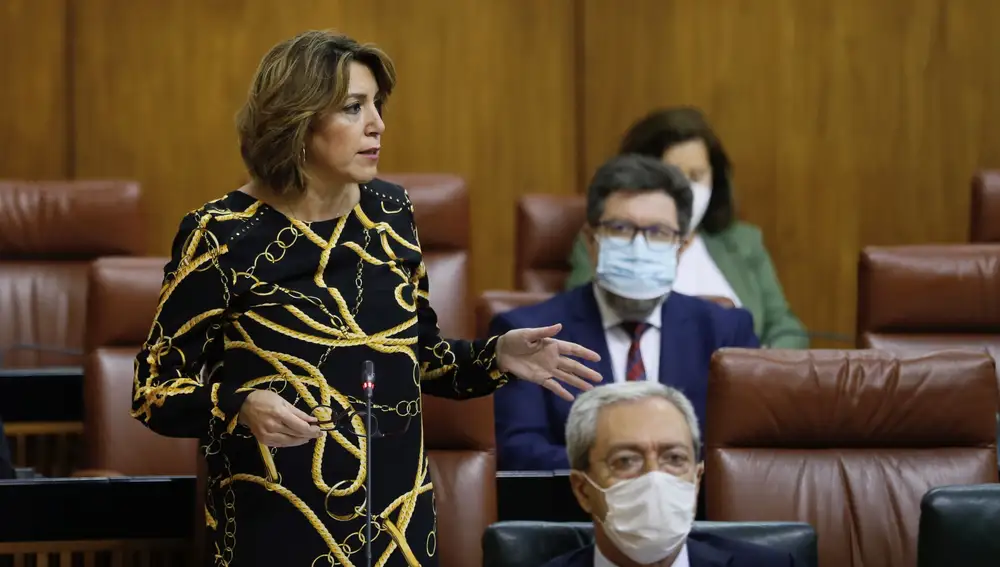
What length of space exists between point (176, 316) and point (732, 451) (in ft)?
2.31

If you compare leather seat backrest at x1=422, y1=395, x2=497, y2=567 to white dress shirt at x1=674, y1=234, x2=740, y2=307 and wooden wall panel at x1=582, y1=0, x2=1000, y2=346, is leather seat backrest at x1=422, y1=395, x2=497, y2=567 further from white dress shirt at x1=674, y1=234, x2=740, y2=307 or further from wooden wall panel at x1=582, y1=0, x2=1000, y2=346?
wooden wall panel at x1=582, y1=0, x2=1000, y2=346

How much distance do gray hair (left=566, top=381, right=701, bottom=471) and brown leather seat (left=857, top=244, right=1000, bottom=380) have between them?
37.4 inches

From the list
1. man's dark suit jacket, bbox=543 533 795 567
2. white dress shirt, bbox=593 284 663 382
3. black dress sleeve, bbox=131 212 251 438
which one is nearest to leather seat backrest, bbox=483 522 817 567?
man's dark suit jacket, bbox=543 533 795 567

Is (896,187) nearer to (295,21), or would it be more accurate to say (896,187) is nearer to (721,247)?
(721,247)

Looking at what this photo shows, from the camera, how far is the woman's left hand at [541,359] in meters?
1.37

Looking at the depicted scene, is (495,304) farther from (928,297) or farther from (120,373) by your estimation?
(928,297)

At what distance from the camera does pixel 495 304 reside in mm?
2137

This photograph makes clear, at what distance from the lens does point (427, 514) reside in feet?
4.52

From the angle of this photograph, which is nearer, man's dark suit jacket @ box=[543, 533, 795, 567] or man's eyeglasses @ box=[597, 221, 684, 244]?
man's dark suit jacket @ box=[543, 533, 795, 567]

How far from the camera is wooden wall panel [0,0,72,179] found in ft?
10.2

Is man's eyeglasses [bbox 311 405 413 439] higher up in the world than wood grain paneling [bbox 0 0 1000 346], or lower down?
lower down

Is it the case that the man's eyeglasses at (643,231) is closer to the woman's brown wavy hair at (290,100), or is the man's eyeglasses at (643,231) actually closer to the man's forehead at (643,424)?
the man's forehead at (643,424)

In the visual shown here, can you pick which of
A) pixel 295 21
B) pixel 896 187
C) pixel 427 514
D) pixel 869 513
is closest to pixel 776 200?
pixel 896 187

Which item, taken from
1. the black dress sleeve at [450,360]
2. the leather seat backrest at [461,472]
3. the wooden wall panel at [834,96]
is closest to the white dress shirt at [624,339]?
the leather seat backrest at [461,472]
